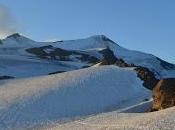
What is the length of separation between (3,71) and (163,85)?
186 ft

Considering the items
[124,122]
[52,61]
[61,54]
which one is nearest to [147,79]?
[124,122]

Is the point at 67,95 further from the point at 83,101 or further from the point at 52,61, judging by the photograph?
the point at 52,61

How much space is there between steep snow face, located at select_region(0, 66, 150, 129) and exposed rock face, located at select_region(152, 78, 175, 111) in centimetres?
416

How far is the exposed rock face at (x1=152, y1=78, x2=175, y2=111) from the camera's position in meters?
36.6

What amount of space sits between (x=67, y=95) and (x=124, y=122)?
1344 cm

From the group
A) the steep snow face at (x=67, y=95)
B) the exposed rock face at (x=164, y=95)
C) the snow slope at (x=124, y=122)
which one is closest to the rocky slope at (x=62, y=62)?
the steep snow face at (x=67, y=95)

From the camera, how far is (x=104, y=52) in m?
171

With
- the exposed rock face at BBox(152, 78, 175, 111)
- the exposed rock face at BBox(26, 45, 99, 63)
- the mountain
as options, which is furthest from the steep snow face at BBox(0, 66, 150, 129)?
the exposed rock face at BBox(26, 45, 99, 63)

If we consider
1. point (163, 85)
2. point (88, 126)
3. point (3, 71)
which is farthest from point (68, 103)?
point (3, 71)

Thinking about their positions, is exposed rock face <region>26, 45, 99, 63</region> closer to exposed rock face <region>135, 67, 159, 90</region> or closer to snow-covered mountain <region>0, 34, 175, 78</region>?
snow-covered mountain <region>0, 34, 175, 78</region>

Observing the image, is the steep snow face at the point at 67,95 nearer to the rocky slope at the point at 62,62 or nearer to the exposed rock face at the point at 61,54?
the rocky slope at the point at 62,62

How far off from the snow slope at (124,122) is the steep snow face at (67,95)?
276 centimetres

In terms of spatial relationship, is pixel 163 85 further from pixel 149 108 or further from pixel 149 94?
pixel 149 94

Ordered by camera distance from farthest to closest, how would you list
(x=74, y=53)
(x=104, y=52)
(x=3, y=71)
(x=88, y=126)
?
(x=104, y=52), (x=74, y=53), (x=3, y=71), (x=88, y=126)
